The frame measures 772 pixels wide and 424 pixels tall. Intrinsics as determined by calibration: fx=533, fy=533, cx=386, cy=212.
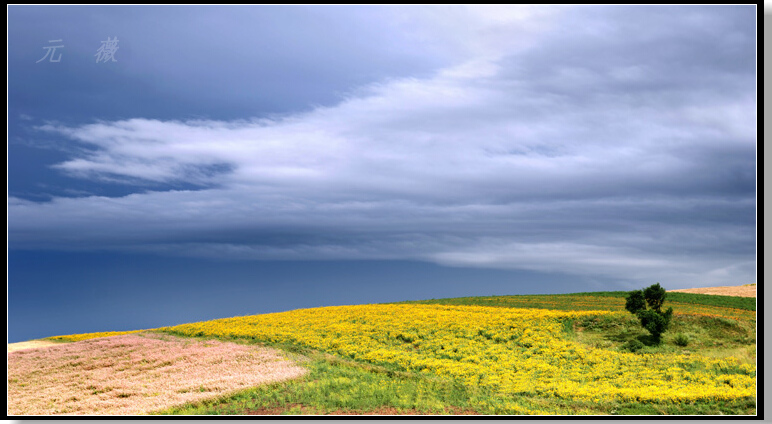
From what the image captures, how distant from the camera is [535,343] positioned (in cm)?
2298

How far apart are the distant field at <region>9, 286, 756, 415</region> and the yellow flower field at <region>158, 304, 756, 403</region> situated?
0.18 ft

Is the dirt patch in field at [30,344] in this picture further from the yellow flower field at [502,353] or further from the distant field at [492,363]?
the yellow flower field at [502,353]

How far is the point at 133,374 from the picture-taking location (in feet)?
65.9

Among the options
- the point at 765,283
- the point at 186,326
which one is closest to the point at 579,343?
the point at 765,283

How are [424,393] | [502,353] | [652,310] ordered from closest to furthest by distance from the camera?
[424,393] → [502,353] → [652,310]

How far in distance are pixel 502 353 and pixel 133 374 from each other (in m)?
14.4

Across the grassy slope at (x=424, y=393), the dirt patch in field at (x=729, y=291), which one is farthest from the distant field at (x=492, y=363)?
the dirt patch in field at (x=729, y=291)

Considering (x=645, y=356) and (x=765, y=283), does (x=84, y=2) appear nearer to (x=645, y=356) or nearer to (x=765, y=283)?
(x=765, y=283)

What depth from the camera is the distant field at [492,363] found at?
1552cm

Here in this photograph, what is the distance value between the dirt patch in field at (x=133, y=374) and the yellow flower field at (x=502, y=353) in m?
2.99

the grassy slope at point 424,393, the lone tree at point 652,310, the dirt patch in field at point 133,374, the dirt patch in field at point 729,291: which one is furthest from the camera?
the dirt patch in field at point 729,291

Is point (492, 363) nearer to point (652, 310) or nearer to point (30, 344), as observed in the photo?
point (652, 310)

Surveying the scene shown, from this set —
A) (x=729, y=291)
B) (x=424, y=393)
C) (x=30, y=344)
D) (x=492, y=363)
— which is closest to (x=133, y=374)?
(x=424, y=393)

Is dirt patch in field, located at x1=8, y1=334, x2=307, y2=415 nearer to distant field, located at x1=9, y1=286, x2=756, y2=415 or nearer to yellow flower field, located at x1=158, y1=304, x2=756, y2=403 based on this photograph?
distant field, located at x1=9, y1=286, x2=756, y2=415
